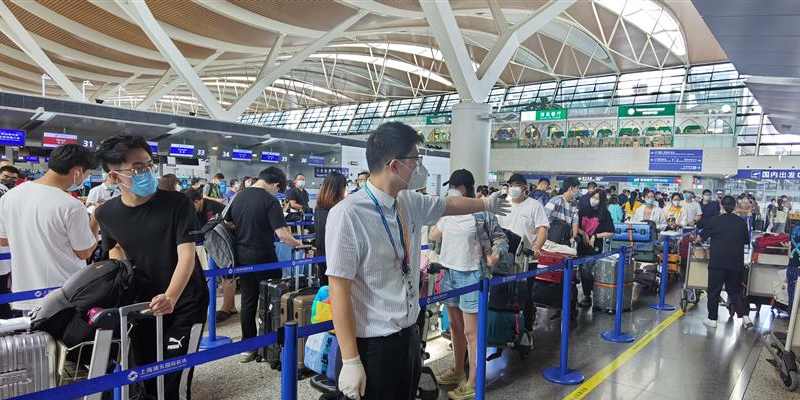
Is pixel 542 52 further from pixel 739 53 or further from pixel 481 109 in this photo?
pixel 739 53

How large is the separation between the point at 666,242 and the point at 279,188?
5.78 m

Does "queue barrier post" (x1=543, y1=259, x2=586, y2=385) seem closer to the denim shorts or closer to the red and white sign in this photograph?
the denim shorts

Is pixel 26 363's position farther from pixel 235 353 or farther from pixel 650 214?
pixel 650 214

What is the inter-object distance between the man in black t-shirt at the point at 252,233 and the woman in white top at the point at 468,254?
1.56 meters

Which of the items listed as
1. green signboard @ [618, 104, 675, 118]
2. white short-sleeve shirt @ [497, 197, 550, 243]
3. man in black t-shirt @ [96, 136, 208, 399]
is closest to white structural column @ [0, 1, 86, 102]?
man in black t-shirt @ [96, 136, 208, 399]

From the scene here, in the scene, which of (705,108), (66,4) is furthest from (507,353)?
(705,108)

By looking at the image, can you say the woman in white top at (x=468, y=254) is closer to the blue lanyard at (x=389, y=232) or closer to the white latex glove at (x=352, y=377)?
the blue lanyard at (x=389, y=232)

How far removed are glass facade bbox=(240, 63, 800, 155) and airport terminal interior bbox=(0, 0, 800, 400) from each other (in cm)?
32

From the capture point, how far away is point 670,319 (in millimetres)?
6578

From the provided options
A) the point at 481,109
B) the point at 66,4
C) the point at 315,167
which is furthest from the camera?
the point at 315,167

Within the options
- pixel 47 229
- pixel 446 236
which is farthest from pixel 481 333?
pixel 47 229

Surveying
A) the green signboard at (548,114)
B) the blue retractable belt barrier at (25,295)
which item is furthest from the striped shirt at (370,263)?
the green signboard at (548,114)

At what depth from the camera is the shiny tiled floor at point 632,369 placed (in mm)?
4047

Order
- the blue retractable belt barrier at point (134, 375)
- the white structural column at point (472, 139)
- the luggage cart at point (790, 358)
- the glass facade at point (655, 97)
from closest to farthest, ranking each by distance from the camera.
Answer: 1. the blue retractable belt barrier at point (134, 375)
2. the luggage cart at point (790, 358)
3. the white structural column at point (472, 139)
4. the glass facade at point (655, 97)
